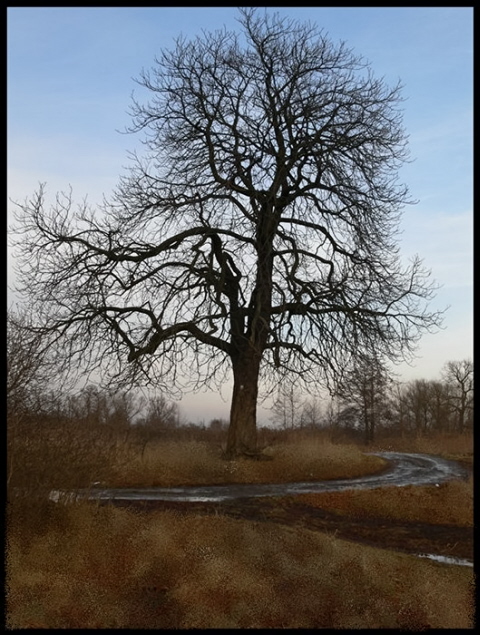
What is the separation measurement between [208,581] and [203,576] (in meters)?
0.15

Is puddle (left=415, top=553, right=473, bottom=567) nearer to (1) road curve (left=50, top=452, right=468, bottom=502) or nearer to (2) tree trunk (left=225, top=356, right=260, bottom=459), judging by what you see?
(1) road curve (left=50, top=452, right=468, bottom=502)

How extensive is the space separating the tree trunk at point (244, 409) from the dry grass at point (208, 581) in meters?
10.6

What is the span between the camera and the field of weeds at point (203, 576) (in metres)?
7.21

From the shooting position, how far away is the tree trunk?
20.3 meters

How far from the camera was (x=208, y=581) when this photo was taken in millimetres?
7852

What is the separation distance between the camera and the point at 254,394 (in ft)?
68.2

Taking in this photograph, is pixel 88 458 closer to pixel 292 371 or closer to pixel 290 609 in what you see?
pixel 290 609

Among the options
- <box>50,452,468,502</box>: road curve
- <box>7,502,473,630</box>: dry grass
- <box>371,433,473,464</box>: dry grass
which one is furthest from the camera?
<box>371,433,473,464</box>: dry grass

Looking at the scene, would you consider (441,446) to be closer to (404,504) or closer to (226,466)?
(226,466)

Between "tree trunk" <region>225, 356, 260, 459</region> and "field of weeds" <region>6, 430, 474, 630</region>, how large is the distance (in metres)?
9.61

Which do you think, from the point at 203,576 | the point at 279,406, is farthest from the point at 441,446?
the point at 203,576

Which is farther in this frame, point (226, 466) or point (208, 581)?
point (226, 466)

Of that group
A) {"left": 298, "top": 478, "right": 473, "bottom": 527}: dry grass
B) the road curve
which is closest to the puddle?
{"left": 298, "top": 478, "right": 473, "bottom": 527}: dry grass

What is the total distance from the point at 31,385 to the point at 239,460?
12.0 m
